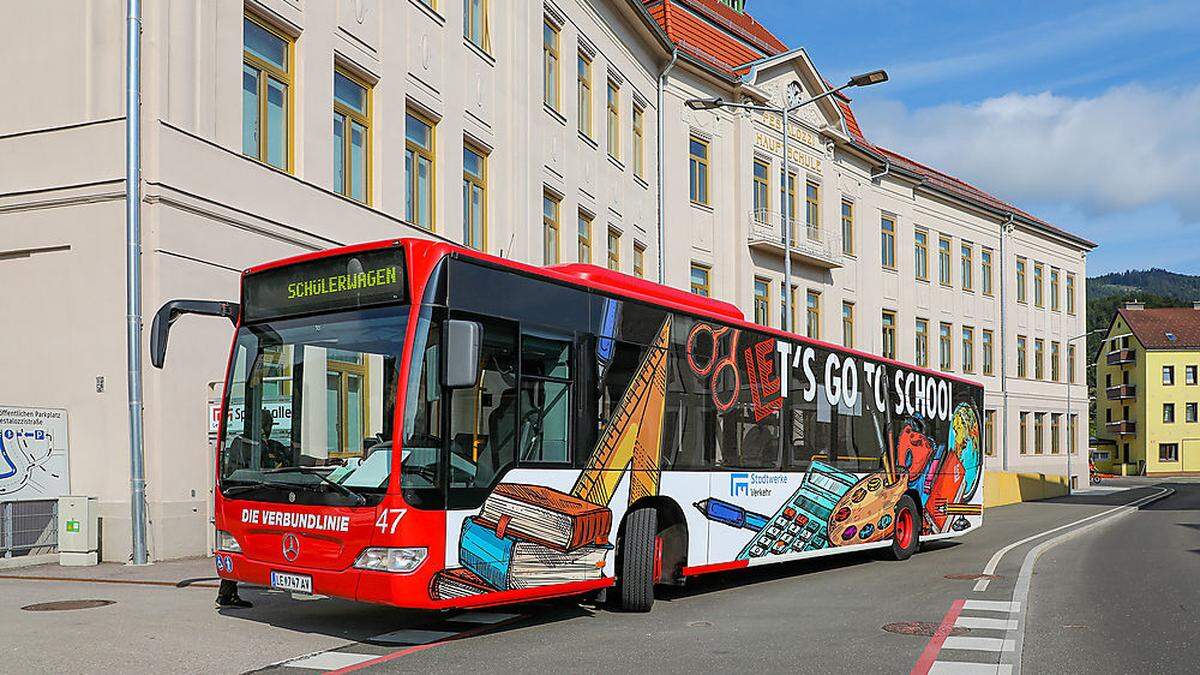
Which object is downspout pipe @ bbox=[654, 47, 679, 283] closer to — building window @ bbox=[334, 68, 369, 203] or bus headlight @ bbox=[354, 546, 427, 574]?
building window @ bbox=[334, 68, 369, 203]

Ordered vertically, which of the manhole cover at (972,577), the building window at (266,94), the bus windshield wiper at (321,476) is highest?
the building window at (266,94)

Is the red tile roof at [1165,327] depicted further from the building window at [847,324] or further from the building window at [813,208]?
the building window at [813,208]

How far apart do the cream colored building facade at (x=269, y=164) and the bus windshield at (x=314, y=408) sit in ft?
19.1

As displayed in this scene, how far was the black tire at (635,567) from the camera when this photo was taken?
11.8 metres

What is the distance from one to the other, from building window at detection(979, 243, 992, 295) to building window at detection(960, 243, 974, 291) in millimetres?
708

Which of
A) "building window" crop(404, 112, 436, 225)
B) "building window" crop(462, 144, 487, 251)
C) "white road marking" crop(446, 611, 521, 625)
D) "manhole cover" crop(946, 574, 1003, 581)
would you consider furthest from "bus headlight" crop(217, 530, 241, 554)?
"building window" crop(462, 144, 487, 251)

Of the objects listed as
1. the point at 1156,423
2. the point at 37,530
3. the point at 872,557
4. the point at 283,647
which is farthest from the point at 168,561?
the point at 1156,423

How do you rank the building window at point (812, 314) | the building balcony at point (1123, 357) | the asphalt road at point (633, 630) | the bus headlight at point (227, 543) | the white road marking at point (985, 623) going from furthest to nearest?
the building balcony at point (1123, 357) < the building window at point (812, 314) < the white road marking at point (985, 623) < the bus headlight at point (227, 543) < the asphalt road at point (633, 630)

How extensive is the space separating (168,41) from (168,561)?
6395 millimetres

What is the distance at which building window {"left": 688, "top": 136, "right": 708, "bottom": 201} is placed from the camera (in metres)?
36.5

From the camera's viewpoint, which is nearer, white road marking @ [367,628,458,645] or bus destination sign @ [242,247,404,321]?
bus destination sign @ [242,247,404,321]

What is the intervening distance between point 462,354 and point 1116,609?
7.46 meters

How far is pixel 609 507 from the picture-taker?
11.5 metres

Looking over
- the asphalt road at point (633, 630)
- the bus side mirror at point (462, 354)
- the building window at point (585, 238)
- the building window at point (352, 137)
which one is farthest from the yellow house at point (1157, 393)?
the bus side mirror at point (462, 354)
